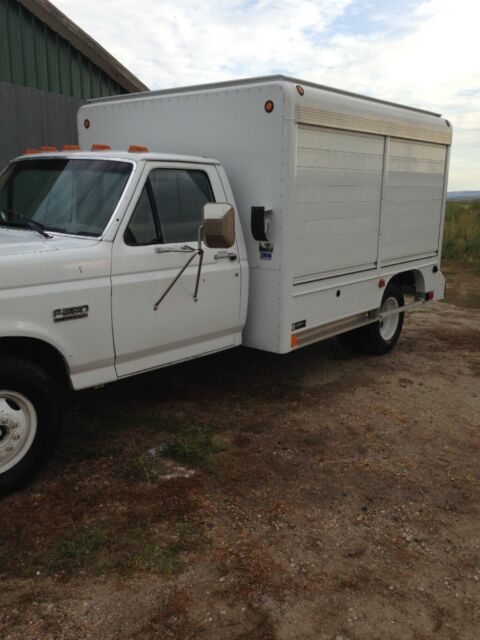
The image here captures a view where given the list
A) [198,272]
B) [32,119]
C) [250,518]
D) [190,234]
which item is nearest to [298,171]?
[190,234]

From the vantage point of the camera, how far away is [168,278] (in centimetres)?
444

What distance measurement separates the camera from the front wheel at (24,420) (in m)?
3.67

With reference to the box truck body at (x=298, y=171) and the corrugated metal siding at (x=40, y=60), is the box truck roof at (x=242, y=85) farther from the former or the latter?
the corrugated metal siding at (x=40, y=60)

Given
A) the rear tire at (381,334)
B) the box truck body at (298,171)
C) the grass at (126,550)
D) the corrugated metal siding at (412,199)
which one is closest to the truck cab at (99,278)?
the box truck body at (298,171)

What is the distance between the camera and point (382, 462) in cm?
455

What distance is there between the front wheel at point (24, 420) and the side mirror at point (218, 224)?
138 centimetres

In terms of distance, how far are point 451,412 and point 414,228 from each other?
7.90 feet

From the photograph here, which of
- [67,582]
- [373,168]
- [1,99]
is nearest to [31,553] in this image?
[67,582]

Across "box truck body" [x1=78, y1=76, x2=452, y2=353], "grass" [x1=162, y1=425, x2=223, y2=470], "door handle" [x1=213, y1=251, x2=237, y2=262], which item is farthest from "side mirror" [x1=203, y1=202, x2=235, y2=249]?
"grass" [x1=162, y1=425, x2=223, y2=470]

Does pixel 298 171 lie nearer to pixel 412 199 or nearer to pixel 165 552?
pixel 412 199

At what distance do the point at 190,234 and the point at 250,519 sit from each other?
83.4 inches

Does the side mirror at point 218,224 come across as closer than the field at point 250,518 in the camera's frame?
Result: No

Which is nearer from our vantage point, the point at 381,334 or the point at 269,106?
the point at 269,106

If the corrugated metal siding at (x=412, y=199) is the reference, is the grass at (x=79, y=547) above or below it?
below
